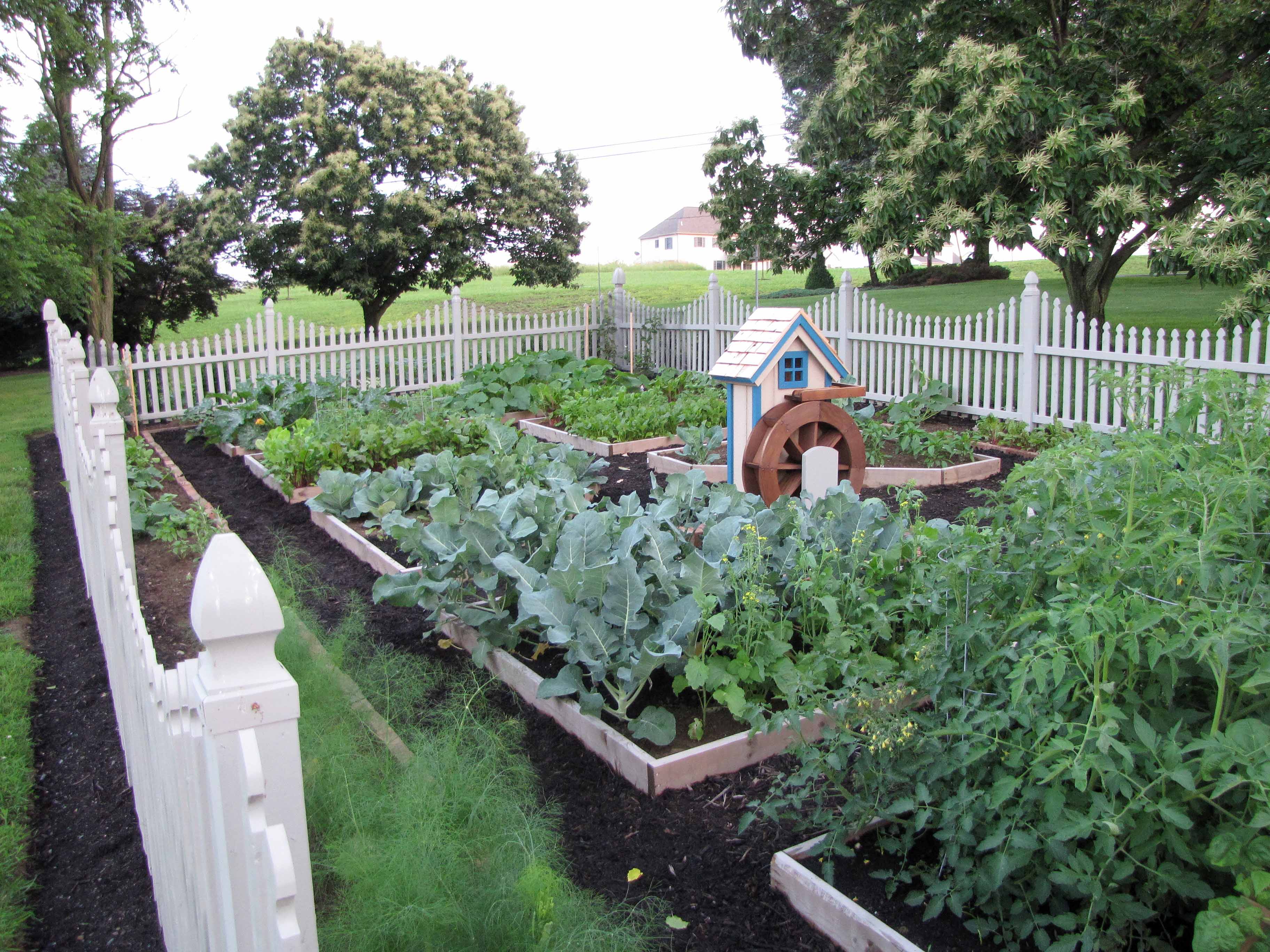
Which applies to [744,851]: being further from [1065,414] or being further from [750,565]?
[1065,414]

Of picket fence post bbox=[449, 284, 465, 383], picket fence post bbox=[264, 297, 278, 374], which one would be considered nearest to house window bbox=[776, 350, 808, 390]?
picket fence post bbox=[264, 297, 278, 374]

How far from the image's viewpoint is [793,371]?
6879 mm

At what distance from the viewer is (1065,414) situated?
10297mm

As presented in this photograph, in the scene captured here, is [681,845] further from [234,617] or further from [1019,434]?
[1019,434]

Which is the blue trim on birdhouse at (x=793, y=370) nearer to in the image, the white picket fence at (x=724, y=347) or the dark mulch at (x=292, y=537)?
the white picket fence at (x=724, y=347)

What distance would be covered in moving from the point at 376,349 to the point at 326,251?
4.16 meters

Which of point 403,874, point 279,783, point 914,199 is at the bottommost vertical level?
point 403,874

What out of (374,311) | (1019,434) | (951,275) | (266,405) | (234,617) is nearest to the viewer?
(234,617)

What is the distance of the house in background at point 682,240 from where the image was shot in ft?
244

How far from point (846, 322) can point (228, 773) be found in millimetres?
11818

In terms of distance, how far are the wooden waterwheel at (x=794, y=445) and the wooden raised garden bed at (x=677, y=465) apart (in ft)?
3.87

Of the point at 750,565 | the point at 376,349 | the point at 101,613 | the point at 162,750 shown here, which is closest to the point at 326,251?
the point at 376,349

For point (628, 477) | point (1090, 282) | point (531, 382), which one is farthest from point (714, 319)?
point (628, 477)

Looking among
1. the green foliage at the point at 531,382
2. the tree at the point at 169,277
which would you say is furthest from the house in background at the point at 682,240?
the green foliage at the point at 531,382
